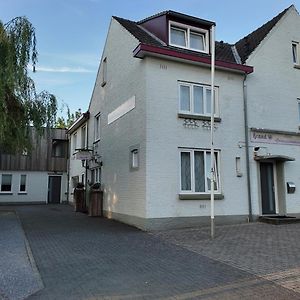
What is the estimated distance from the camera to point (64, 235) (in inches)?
432

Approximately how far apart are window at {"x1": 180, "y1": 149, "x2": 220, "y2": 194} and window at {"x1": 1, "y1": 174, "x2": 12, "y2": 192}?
18.9 metres

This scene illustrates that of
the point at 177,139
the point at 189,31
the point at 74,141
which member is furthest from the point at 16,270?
the point at 74,141

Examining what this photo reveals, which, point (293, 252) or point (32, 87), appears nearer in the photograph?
point (293, 252)

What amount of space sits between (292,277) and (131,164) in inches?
337

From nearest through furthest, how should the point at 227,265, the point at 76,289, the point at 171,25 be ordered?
the point at 76,289 < the point at 227,265 < the point at 171,25

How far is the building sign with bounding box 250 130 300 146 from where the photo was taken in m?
14.8

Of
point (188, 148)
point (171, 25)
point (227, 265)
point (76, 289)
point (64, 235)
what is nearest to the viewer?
point (76, 289)

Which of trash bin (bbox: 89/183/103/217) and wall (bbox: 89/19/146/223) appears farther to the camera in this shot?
trash bin (bbox: 89/183/103/217)

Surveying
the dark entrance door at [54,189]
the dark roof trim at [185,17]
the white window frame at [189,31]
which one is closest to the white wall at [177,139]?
the white window frame at [189,31]

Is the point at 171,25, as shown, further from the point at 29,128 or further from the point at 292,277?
the point at 292,277

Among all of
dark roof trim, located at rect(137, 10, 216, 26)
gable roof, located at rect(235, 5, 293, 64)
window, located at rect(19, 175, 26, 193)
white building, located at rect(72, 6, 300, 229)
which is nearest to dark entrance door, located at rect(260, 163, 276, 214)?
white building, located at rect(72, 6, 300, 229)

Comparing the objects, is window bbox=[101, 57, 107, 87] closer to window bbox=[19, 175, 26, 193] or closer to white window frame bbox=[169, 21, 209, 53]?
white window frame bbox=[169, 21, 209, 53]

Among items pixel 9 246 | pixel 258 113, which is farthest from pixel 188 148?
pixel 9 246

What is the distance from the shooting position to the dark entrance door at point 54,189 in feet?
94.9
